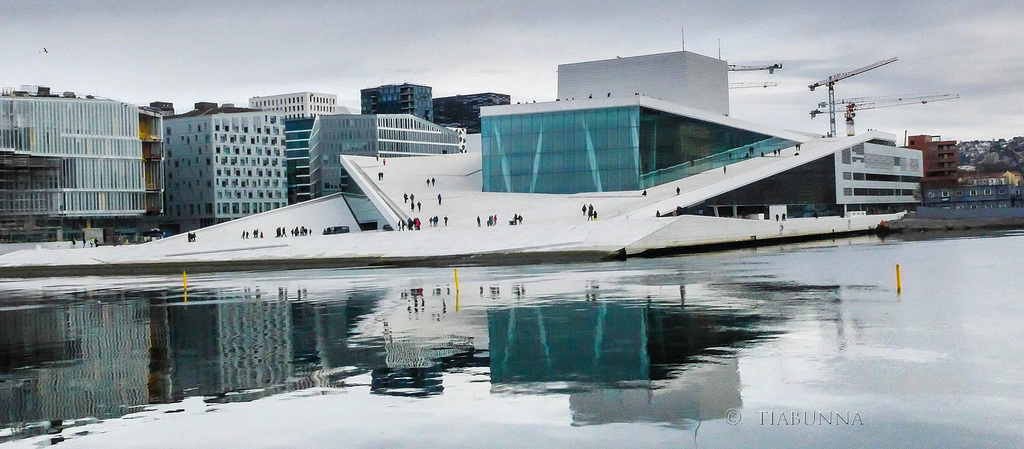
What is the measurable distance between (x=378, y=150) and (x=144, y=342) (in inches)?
5127

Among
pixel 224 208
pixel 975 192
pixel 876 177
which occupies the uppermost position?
pixel 224 208

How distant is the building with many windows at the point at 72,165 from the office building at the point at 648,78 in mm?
45727

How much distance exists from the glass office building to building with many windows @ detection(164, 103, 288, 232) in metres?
59.2

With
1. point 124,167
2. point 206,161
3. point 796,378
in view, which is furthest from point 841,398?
point 206,161

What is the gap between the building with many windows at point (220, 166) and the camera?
425ft

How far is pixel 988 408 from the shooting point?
11.1 metres

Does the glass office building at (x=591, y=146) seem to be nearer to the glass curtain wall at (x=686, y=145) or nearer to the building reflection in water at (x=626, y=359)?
the glass curtain wall at (x=686, y=145)

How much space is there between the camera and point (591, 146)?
251 feet

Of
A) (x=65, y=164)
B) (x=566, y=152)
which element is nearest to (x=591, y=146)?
(x=566, y=152)

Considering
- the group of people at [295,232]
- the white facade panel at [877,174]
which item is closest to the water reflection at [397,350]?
the group of people at [295,232]

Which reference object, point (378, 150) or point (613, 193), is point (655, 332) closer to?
point (613, 193)

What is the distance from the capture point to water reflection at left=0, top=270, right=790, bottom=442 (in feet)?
42.4

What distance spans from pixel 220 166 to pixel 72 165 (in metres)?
25.9

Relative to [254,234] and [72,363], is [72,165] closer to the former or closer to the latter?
[254,234]
